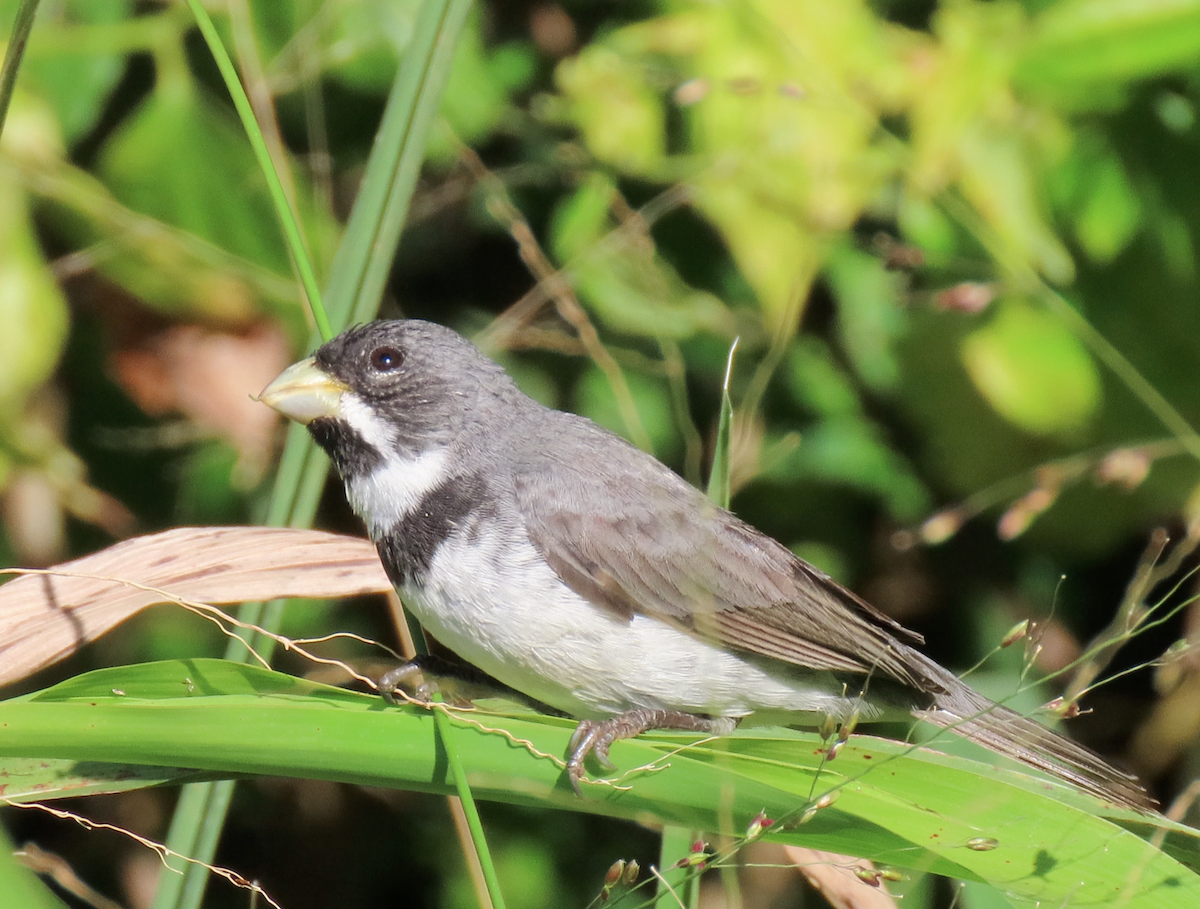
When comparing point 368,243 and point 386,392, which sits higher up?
point 368,243

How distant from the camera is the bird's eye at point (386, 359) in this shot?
2.81 m

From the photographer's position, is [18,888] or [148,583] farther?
[148,583]

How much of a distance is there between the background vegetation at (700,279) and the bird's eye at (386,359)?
471mm

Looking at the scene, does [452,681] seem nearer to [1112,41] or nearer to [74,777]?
[74,777]

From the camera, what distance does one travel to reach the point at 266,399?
2607 mm

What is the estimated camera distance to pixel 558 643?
2438 millimetres

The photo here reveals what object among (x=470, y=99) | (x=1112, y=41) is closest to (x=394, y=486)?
(x=470, y=99)

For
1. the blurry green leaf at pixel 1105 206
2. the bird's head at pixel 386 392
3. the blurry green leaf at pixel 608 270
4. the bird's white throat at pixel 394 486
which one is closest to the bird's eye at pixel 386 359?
the bird's head at pixel 386 392

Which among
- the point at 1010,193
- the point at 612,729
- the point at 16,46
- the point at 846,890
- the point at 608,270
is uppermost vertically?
the point at 16,46

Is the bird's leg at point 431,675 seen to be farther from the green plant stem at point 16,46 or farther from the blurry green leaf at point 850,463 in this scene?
the blurry green leaf at point 850,463

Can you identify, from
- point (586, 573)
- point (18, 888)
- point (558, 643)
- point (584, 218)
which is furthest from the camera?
point (584, 218)

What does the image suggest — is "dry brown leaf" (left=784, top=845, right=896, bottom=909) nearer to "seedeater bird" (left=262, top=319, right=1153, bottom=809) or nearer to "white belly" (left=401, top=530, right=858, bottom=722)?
"seedeater bird" (left=262, top=319, right=1153, bottom=809)

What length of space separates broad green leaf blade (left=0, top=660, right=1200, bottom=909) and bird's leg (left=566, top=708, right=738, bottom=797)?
30 mm

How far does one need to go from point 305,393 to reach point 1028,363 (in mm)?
1964
